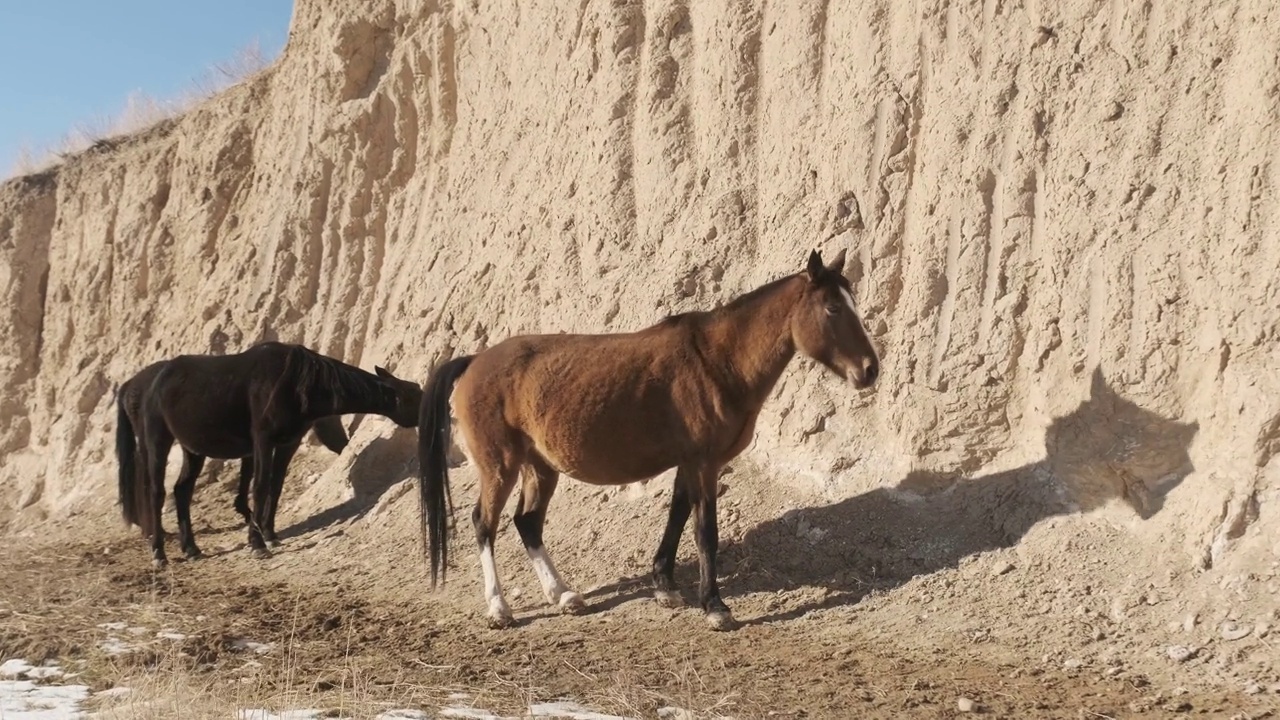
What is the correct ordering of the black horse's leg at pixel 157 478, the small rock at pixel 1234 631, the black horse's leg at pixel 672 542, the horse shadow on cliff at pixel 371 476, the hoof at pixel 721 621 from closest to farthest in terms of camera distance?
the small rock at pixel 1234 631 < the hoof at pixel 721 621 < the black horse's leg at pixel 672 542 < the black horse's leg at pixel 157 478 < the horse shadow on cliff at pixel 371 476

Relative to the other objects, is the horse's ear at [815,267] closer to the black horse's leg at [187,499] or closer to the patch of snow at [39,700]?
the patch of snow at [39,700]


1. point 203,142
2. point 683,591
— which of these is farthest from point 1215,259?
point 203,142

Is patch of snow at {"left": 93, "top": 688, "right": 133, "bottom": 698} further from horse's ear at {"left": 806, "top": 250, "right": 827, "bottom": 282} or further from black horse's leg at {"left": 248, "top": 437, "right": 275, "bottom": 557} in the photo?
black horse's leg at {"left": 248, "top": 437, "right": 275, "bottom": 557}

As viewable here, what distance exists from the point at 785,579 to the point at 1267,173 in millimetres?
3645

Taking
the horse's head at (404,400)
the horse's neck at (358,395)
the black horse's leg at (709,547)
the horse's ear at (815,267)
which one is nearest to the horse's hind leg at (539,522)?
the black horse's leg at (709,547)

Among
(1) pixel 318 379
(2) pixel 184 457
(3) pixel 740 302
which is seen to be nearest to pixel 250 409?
(1) pixel 318 379

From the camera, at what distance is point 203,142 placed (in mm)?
16203

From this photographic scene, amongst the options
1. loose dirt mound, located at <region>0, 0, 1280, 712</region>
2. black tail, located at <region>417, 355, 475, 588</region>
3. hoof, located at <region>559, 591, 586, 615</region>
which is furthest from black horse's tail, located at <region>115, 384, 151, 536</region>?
hoof, located at <region>559, 591, 586, 615</region>

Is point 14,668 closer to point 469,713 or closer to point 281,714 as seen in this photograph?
point 281,714

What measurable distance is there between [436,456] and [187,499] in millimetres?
4127

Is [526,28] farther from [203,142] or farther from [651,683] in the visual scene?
[651,683]

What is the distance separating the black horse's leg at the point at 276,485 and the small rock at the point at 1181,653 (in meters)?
7.53

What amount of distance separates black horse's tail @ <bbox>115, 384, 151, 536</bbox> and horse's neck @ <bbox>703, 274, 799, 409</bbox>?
616 centimetres

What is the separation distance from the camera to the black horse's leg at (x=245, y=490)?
11.0 m
